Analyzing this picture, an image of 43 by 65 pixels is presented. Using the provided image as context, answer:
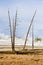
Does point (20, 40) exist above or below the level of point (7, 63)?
below

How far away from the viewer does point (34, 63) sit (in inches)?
401

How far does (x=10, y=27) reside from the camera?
16.1m

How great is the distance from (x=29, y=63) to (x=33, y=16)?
6489 millimetres

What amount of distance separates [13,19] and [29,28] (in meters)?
1.48

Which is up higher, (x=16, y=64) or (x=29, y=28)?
(x=16, y=64)

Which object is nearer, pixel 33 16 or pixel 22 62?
pixel 22 62

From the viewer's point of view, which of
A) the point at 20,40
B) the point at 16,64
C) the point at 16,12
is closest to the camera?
the point at 16,64

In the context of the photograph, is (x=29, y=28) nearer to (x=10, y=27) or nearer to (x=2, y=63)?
(x=10, y=27)

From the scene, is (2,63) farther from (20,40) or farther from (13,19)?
(20,40)

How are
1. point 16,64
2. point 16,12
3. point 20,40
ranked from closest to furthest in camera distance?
point 16,64 → point 16,12 → point 20,40

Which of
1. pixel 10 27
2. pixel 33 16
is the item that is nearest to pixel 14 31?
pixel 10 27

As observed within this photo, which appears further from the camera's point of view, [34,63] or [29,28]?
[29,28]

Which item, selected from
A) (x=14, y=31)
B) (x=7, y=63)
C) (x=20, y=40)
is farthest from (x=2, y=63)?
(x=20, y=40)

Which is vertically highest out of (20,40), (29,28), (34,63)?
(34,63)
